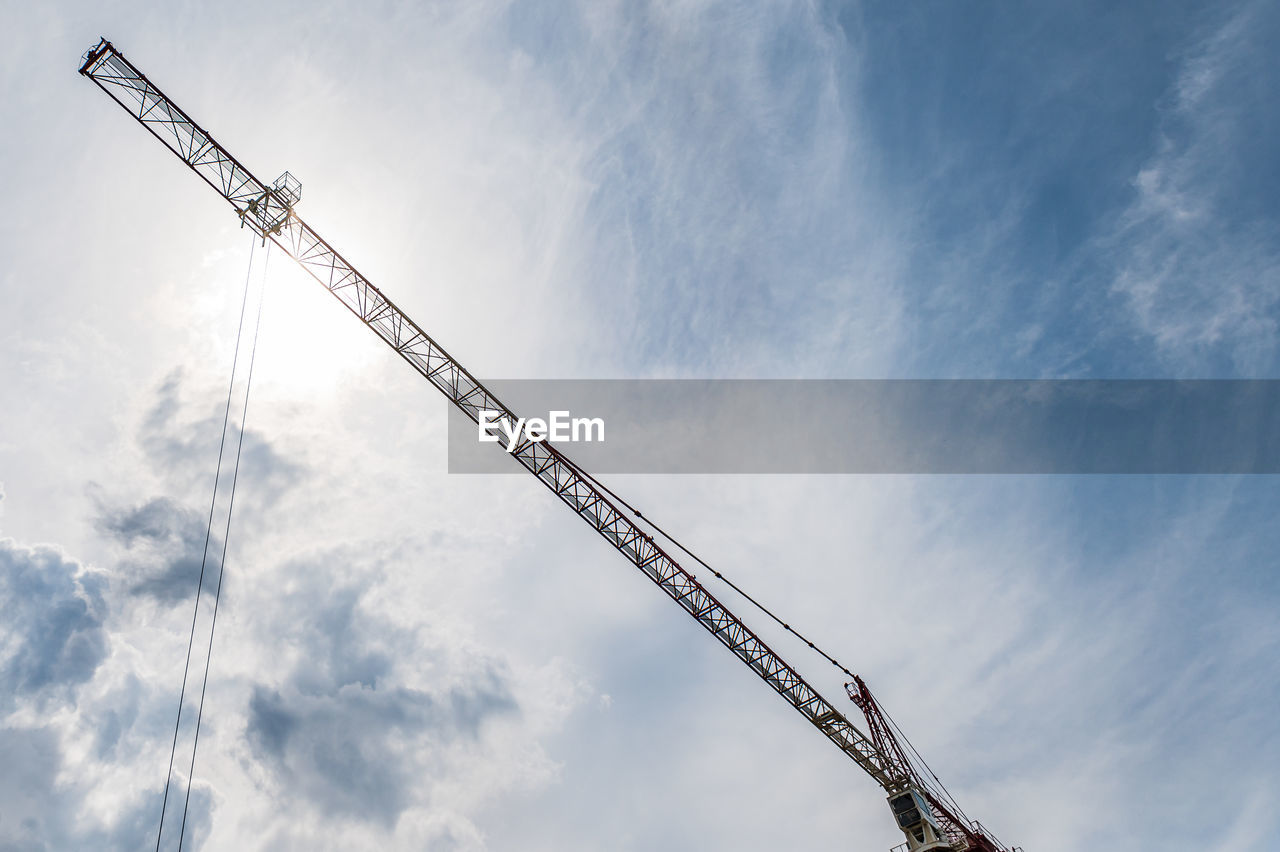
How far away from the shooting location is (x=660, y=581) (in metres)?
54.2

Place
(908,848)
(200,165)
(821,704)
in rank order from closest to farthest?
1. (200,165)
2. (908,848)
3. (821,704)

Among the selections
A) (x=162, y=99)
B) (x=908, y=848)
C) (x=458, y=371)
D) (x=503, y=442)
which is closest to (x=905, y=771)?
(x=908, y=848)

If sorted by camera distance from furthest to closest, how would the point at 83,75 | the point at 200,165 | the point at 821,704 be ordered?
the point at 821,704 < the point at 200,165 < the point at 83,75

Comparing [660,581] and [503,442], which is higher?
[503,442]

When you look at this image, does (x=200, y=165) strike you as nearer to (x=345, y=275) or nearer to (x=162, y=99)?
(x=162, y=99)

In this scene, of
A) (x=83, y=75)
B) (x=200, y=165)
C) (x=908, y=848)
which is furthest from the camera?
(x=908, y=848)

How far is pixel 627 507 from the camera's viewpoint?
53406 mm

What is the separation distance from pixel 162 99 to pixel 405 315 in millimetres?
20298

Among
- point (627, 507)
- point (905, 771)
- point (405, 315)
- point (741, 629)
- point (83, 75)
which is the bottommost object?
point (905, 771)

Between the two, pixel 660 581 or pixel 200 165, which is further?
pixel 660 581

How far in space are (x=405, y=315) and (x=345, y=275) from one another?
4.86 m

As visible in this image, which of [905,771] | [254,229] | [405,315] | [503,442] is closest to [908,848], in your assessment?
[905,771]

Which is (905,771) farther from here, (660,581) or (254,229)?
(254,229)

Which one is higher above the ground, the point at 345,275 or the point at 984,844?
the point at 345,275
